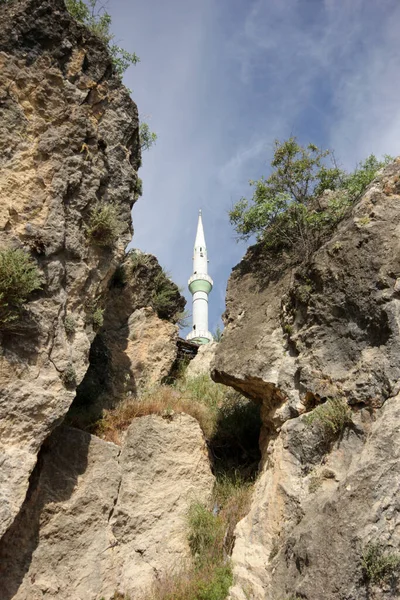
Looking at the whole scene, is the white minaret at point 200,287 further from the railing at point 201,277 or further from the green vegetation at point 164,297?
the green vegetation at point 164,297

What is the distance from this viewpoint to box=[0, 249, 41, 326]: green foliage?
22.5 ft

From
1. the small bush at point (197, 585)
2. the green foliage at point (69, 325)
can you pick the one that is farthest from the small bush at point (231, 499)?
the green foliage at point (69, 325)

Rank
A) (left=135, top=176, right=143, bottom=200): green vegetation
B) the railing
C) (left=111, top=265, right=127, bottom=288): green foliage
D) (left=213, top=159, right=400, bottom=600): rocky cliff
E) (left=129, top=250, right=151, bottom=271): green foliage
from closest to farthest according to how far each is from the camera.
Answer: (left=213, top=159, right=400, bottom=600): rocky cliff
(left=135, top=176, right=143, bottom=200): green vegetation
(left=111, top=265, right=127, bottom=288): green foliage
(left=129, top=250, right=151, bottom=271): green foliage
the railing

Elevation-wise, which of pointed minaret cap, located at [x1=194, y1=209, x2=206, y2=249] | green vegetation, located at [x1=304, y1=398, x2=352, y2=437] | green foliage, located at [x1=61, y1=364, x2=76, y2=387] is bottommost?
green vegetation, located at [x1=304, y1=398, x2=352, y2=437]

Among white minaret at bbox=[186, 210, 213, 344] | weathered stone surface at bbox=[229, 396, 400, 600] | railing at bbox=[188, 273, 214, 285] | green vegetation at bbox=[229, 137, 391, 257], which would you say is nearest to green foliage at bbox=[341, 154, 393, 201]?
green vegetation at bbox=[229, 137, 391, 257]

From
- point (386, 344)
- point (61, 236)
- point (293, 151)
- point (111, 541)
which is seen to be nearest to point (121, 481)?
point (111, 541)

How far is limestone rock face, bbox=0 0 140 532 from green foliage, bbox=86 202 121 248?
4.4 inches

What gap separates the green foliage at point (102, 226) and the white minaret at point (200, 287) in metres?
23.8

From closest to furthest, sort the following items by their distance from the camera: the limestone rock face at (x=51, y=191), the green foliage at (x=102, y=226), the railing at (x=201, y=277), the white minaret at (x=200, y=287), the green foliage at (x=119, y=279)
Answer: the limestone rock face at (x=51, y=191) < the green foliage at (x=102, y=226) < the green foliage at (x=119, y=279) < the white minaret at (x=200, y=287) < the railing at (x=201, y=277)

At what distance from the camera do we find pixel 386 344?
6.76m

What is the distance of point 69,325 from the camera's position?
790 centimetres

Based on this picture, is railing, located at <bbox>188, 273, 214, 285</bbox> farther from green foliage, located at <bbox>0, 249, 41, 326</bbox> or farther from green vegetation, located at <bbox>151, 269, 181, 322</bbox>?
green foliage, located at <bbox>0, 249, 41, 326</bbox>

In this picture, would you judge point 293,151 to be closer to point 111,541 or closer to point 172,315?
point 172,315

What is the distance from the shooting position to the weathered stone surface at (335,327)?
6.92 metres
